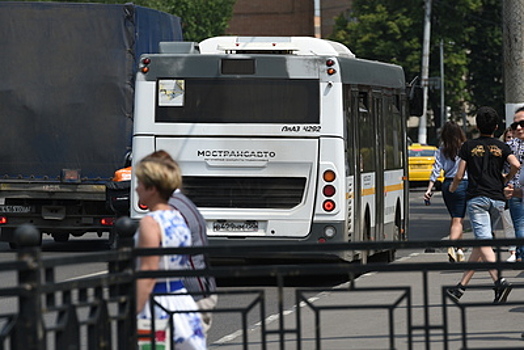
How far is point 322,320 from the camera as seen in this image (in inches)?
265

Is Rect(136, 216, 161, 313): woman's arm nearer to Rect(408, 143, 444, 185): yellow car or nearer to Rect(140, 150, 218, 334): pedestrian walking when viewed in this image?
Rect(140, 150, 218, 334): pedestrian walking

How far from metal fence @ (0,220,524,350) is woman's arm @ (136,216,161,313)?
0.03m

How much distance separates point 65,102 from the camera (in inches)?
749

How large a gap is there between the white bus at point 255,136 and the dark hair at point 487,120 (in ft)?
8.07

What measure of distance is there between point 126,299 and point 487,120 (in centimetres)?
693

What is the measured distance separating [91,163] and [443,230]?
9.04m

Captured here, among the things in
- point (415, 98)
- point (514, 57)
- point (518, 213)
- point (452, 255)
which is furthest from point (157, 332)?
point (514, 57)

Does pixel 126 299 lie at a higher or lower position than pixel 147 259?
lower

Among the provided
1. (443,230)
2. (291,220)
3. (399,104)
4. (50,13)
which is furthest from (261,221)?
(443,230)

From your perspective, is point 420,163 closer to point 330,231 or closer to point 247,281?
point 330,231

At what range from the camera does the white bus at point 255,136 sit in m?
15.0

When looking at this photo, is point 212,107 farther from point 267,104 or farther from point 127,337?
point 127,337

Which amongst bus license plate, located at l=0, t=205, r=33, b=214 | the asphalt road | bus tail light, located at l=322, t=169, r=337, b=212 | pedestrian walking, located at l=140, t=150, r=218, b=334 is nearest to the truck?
bus license plate, located at l=0, t=205, r=33, b=214

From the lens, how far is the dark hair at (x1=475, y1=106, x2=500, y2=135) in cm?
1276
